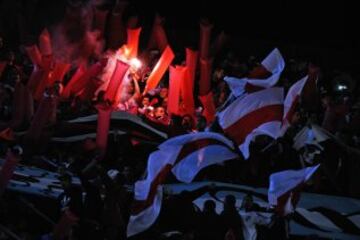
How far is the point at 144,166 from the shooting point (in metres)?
8.68

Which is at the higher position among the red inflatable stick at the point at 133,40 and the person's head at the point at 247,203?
the red inflatable stick at the point at 133,40

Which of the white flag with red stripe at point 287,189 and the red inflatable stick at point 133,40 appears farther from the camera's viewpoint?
the red inflatable stick at point 133,40

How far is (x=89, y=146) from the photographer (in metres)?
8.77

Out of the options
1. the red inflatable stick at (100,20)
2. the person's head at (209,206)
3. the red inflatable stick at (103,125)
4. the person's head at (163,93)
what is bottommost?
the person's head at (209,206)

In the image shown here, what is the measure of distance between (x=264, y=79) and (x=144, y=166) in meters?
1.69

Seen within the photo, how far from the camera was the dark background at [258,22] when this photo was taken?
1427cm

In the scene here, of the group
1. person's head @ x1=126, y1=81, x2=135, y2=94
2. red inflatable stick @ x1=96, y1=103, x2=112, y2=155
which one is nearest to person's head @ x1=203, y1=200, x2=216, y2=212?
red inflatable stick @ x1=96, y1=103, x2=112, y2=155

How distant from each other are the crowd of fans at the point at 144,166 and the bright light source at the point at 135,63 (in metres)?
0.22

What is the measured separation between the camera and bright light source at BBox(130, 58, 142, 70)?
11.9m

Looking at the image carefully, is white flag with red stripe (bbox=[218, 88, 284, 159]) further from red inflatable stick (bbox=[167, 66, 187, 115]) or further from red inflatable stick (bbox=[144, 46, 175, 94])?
red inflatable stick (bbox=[144, 46, 175, 94])

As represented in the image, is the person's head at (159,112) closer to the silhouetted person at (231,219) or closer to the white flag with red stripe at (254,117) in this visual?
the white flag with red stripe at (254,117)

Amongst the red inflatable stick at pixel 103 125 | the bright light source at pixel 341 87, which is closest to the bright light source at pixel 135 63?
the red inflatable stick at pixel 103 125

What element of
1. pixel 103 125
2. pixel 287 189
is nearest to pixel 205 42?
pixel 103 125

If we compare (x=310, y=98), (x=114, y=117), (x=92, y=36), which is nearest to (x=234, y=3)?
(x=92, y=36)
